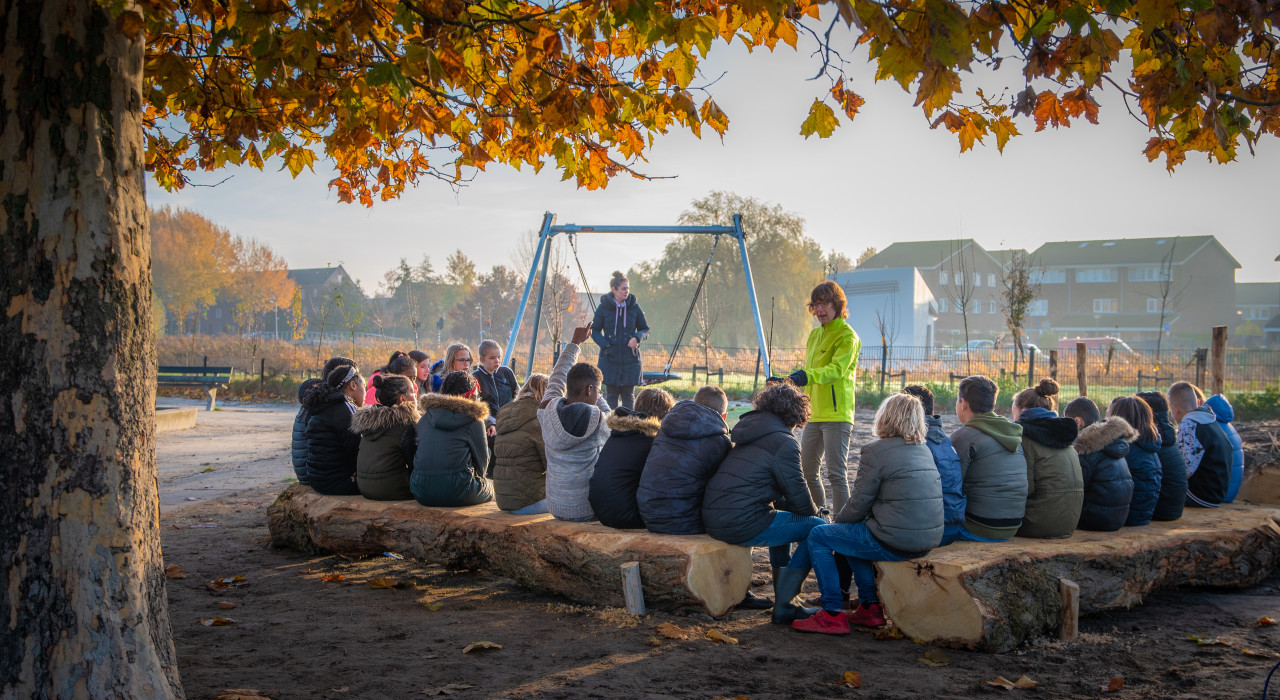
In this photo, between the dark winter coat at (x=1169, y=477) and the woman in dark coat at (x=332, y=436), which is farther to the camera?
the woman in dark coat at (x=332, y=436)

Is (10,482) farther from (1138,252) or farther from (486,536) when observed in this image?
(1138,252)

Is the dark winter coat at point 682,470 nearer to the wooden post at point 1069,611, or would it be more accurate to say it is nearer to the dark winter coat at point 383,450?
the wooden post at point 1069,611

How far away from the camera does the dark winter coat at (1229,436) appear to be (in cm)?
613

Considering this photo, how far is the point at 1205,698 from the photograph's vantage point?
3.62m

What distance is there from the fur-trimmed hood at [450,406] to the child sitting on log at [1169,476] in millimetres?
4558

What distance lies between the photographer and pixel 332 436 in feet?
20.2

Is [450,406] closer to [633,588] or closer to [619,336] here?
[633,588]

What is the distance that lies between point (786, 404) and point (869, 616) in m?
1.25

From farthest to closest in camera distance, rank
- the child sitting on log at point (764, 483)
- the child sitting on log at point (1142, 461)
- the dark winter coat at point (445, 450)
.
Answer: the dark winter coat at point (445, 450) < the child sitting on log at point (1142, 461) < the child sitting on log at point (764, 483)

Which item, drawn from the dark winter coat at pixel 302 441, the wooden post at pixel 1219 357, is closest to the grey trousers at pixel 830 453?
the dark winter coat at pixel 302 441

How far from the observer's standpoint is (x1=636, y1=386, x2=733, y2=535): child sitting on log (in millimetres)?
4699

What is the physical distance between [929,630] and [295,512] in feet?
15.1

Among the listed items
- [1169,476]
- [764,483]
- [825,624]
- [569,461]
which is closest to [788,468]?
[764,483]

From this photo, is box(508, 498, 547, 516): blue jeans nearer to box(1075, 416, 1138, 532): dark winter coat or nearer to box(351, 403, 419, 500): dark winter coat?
box(351, 403, 419, 500): dark winter coat
